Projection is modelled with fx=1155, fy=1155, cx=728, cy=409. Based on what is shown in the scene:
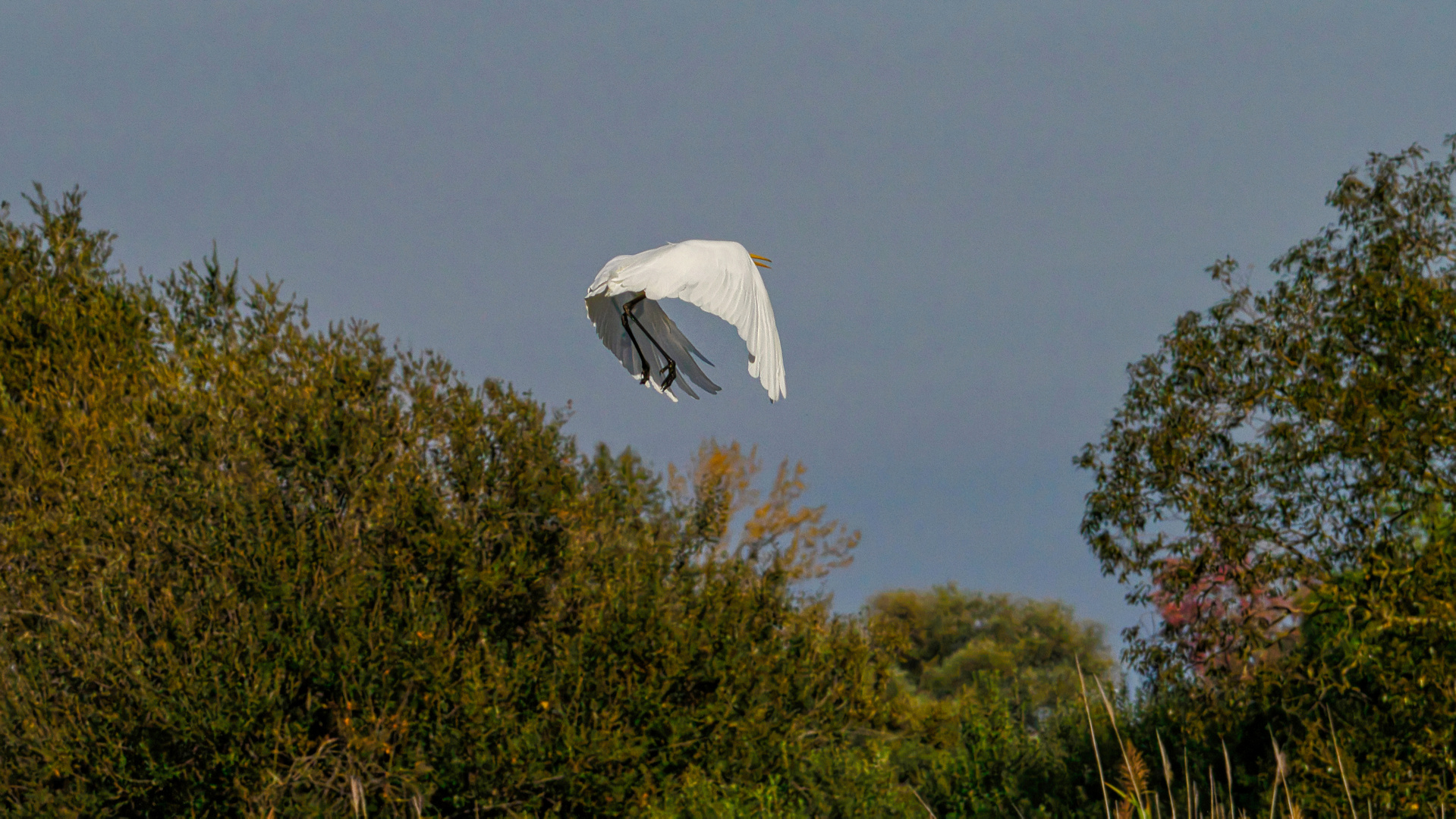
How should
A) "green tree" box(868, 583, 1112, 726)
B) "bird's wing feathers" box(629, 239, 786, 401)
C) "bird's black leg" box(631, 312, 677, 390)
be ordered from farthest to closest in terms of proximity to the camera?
"green tree" box(868, 583, 1112, 726) < "bird's black leg" box(631, 312, 677, 390) < "bird's wing feathers" box(629, 239, 786, 401)

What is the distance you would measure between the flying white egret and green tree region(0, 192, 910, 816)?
6.70m

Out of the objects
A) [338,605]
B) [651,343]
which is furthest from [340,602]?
[651,343]

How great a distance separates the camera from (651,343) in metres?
4.14

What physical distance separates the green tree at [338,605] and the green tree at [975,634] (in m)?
21.8

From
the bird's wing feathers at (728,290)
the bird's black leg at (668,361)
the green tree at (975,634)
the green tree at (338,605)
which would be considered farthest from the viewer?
the green tree at (975,634)

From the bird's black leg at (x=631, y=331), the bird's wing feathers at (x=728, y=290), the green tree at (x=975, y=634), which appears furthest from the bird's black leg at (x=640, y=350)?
the green tree at (x=975, y=634)

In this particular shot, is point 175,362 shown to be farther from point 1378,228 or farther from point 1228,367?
point 1378,228

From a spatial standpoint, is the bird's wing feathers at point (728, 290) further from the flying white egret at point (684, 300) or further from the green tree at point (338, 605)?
the green tree at point (338, 605)

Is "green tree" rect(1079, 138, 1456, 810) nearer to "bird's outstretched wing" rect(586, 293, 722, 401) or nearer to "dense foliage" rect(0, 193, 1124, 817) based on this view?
"dense foliage" rect(0, 193, 1124, 817)

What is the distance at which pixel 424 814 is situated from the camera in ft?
34.4

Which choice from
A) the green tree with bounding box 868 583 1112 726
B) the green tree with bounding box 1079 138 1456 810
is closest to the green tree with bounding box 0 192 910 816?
the green tree with bounding box 1079 138 1456 810

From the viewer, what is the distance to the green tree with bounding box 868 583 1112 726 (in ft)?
114

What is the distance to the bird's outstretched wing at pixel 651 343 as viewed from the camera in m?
4.09

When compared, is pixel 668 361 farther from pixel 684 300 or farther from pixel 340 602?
pixel 340 602
